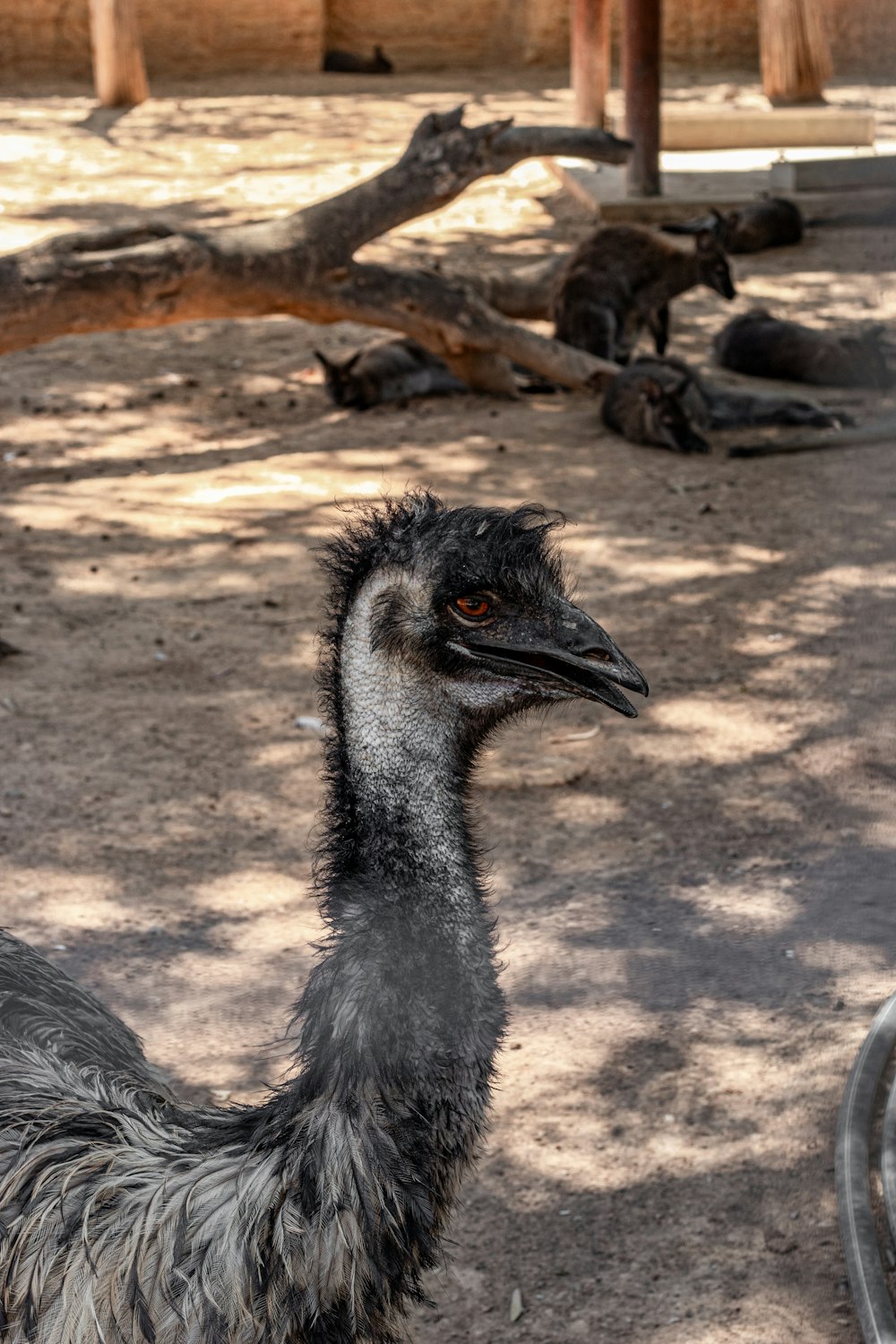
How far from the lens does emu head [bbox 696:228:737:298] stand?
9805 millimetres

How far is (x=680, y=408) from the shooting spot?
26.6ft

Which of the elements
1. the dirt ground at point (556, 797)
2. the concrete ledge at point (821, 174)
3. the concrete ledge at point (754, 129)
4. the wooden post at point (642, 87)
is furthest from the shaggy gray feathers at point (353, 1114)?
the concrete ledge at point (754, 129)

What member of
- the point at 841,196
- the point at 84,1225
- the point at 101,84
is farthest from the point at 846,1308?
the point at 101,84

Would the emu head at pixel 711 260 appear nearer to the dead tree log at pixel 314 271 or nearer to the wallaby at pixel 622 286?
the wallaby at pixel 622 286

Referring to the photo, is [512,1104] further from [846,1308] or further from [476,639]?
[476,639]

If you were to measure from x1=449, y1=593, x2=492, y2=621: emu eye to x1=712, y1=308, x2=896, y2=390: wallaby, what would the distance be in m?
7.43

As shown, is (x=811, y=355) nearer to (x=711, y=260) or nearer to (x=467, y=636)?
(x=711, y=260)

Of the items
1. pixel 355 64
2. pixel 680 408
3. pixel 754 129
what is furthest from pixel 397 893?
pixel 355 64

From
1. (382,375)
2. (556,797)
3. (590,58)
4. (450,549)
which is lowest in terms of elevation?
(556,797)

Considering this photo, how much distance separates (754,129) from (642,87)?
3.71 m

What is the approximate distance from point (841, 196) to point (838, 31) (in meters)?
A: 5.52

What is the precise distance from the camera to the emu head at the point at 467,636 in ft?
7.02

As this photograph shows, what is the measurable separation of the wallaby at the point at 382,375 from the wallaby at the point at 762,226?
3.45 meters

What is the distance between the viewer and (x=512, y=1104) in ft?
11.5
